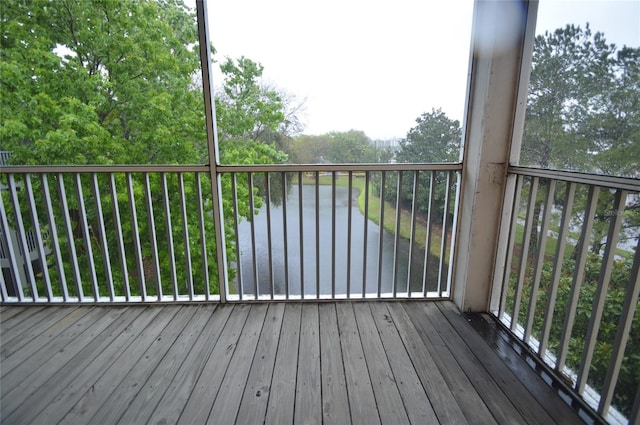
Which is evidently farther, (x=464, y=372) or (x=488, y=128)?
(x=488, y=128)

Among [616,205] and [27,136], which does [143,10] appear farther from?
[616,205]

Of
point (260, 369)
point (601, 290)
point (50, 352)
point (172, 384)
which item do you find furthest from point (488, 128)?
point (50, 352)

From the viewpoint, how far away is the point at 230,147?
276 centimetres

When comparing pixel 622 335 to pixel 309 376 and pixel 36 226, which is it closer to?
pixel 309 376

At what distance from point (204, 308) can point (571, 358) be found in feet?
7.05

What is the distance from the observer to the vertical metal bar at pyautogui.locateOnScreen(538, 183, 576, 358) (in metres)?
1.35

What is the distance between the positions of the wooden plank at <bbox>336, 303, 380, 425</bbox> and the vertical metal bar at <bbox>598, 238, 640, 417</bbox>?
35.7 inches

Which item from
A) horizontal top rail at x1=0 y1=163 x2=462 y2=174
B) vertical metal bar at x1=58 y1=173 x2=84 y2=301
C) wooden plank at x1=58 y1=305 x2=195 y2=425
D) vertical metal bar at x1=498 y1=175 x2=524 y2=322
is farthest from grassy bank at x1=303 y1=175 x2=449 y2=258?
vertical metal bar at x1=58 y1=173 x2=84 y2=301

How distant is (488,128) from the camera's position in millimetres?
1714

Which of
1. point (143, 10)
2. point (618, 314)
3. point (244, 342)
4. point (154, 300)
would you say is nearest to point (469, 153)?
point (618, 314)

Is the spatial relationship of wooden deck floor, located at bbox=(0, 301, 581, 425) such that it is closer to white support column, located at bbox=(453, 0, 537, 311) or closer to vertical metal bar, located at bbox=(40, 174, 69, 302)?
vertical metal bar, located at bbox=(40, 174, 69, 302)

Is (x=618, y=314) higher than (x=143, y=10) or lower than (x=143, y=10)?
lower

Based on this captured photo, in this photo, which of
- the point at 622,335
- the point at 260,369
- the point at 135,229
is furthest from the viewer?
the point at 135,229

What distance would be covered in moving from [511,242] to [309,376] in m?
1.44
